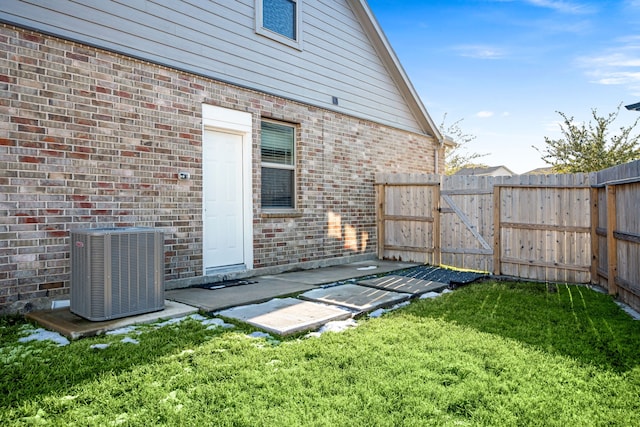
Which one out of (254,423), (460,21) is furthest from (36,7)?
(460,21)

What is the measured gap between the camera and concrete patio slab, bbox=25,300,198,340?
3.97 m

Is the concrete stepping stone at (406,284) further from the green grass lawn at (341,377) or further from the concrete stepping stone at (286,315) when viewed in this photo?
the green grass lawn at (341,377)

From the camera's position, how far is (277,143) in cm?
798

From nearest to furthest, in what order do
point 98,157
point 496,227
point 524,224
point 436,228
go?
point 98,157
point 524,224
point 496,227
point 436,228

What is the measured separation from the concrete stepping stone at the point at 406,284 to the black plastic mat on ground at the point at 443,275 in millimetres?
289

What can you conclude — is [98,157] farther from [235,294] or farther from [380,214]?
[380,214]

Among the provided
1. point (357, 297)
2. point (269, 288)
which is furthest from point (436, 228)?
point (269, 288)

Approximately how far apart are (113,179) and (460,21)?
13033 millimetres

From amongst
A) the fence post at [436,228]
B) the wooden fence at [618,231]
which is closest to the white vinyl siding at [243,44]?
the fence post at [436,228]

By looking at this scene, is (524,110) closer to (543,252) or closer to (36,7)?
(543,252)

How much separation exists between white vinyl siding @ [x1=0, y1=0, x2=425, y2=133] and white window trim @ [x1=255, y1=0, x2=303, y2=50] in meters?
0.06

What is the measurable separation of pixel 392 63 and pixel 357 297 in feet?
22.5

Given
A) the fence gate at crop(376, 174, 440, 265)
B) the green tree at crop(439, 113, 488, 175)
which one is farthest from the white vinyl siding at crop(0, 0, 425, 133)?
the green tree at crop(439, 113, 488, 175)

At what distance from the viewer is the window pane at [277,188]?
7.75 m
